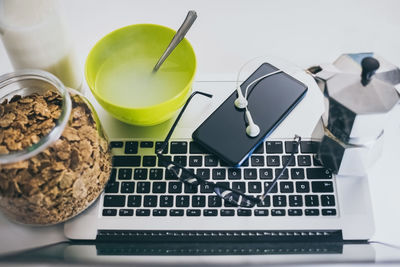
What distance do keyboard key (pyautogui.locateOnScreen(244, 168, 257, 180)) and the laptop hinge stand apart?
2.9 inches

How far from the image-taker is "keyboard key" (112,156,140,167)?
63 cm

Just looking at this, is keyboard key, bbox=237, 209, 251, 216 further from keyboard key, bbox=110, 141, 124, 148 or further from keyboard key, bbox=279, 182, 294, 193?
keyboard key, bbox=110, 141, 124, 148

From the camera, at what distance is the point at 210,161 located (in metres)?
0.63

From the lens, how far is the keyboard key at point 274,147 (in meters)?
0.63

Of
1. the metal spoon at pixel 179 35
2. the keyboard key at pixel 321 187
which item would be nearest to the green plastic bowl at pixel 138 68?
the metal spoon at pixel 179 35

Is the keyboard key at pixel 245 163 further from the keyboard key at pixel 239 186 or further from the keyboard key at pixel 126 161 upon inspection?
the keyboard key at pixel 126 161

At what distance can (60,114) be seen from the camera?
525 mm

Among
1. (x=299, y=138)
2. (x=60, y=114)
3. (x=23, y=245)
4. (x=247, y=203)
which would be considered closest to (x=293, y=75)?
(x=299, y=138)

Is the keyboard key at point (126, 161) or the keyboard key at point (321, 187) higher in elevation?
the keyboard key at point (321, 187)

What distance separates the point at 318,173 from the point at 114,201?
0.93 ft

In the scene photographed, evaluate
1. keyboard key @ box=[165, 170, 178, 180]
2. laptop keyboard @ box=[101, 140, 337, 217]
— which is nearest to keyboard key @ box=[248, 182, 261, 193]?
laptop keyboard @ box=[101, 140, 337, 217]

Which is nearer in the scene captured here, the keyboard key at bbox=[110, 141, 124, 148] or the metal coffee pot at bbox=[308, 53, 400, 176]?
the metal coffee pot at bbox=[308, 53, 400, 176]

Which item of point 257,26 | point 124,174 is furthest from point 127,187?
point 257,26

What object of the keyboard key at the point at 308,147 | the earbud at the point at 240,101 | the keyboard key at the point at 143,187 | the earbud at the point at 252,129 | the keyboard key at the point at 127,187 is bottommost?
the keyboard key at the point at 127,187
